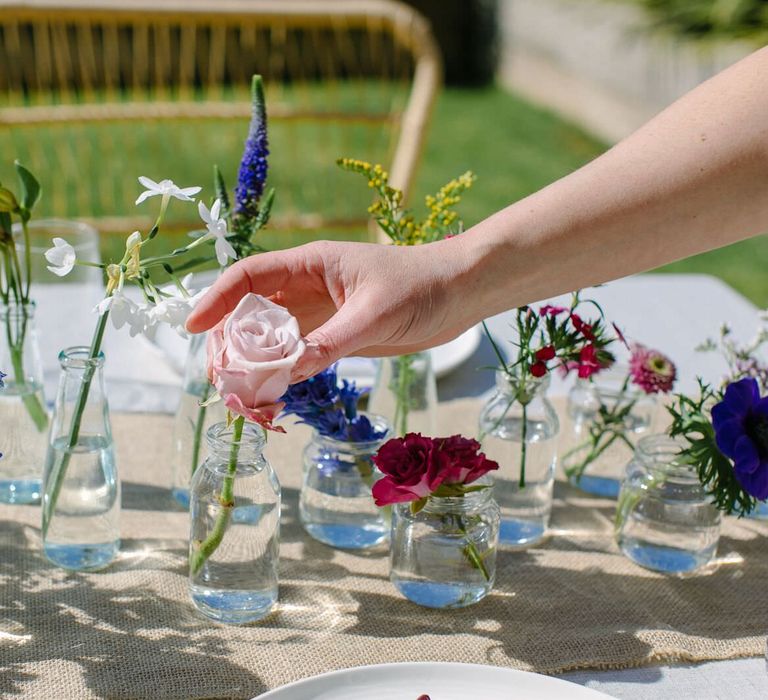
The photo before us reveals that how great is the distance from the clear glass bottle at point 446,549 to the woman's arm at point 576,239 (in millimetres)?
166

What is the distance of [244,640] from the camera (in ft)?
3.00

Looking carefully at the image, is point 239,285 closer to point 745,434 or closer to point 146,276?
A: point 146,276

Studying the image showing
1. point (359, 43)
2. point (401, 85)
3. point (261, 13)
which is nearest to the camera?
point (261, 13)

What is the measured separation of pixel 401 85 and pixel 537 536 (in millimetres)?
4722

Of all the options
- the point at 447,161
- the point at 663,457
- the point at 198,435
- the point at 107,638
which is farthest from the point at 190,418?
the point at 447,161

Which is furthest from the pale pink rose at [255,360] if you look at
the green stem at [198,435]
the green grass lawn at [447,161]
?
the green grass lawn at [447,161]

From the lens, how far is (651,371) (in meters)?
1.19

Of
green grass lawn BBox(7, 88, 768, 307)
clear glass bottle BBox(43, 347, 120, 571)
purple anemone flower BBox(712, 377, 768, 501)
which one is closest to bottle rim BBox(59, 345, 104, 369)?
clear glass bottle BBox(43, 347, 120, 571)

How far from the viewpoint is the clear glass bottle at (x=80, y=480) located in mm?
978

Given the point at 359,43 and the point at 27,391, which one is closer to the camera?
the point at 27,391

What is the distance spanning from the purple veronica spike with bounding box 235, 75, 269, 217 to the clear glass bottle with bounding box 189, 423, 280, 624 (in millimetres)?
229

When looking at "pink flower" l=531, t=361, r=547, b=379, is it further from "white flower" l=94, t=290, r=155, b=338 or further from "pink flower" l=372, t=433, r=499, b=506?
"white flower" l=94, t=290, r=155, b=338

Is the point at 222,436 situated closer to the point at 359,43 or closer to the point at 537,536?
the point at 537,536

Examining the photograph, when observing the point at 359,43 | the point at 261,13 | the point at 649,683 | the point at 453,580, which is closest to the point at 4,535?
the point at 453,580
